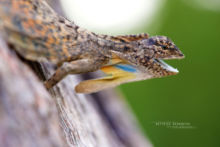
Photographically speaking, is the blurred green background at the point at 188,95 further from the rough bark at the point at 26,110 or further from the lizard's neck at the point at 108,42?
the rough bark at the point at 26,110

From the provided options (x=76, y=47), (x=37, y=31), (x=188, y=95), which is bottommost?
(x=188, y=95)

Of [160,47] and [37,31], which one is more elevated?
[37,31]

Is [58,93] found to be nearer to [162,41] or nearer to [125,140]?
[162,41]

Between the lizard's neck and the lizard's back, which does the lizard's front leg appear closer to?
the lizard's back

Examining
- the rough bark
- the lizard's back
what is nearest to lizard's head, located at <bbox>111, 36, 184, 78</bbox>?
the lizard's back

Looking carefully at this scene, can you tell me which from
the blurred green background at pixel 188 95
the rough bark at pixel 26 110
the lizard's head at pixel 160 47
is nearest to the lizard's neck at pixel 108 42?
the lizard's head at pixel 160 47

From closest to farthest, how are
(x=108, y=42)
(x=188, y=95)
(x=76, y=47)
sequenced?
(x=76, y=47) → (x=108, y=42) → (x=188, y=95)

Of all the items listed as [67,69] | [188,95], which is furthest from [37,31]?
[188,95]

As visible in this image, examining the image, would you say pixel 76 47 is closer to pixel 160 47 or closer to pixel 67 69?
pixel 67 69
